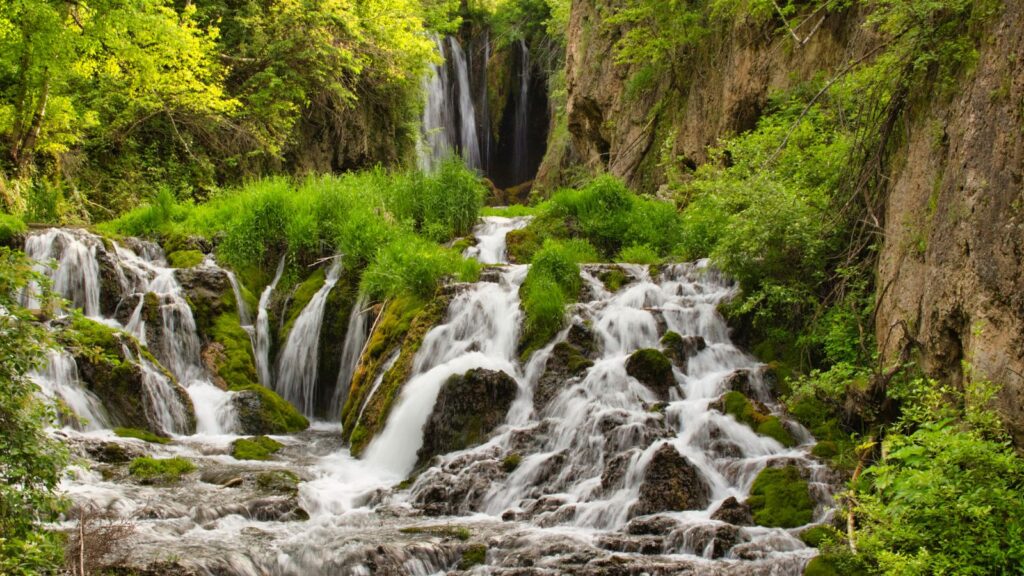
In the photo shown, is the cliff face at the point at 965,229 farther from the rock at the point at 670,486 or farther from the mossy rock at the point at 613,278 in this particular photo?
the mossy rock at the point at 613,278

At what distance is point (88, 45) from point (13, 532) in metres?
11.7

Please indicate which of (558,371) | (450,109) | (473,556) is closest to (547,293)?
(558,371)

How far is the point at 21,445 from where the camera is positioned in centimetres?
442

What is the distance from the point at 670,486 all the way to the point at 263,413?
6413 mm

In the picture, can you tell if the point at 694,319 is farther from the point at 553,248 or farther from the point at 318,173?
the point at 318,173

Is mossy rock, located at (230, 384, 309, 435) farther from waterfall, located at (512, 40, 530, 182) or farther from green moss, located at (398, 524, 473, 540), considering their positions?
waterfall, located at (512, 40, 530, 182)

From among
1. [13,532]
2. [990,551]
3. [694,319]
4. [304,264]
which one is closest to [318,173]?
[304,264]

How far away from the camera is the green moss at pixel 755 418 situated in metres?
7.75

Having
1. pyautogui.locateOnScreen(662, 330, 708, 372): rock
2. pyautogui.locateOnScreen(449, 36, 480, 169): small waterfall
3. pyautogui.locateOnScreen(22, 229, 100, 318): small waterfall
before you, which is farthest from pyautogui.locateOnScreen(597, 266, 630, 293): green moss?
pyautogui.locateOnScreen(449, 36, 480, 169): small waterfall

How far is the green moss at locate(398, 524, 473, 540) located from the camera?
678 centimetres

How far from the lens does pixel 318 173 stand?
72.7ft

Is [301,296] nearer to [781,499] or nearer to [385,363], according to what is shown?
[385,363]

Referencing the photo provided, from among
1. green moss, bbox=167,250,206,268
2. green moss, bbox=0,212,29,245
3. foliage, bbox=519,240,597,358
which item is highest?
green moss, bbox=0,212,29,245

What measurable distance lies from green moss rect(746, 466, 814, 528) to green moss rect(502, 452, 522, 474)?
2.42 meters
